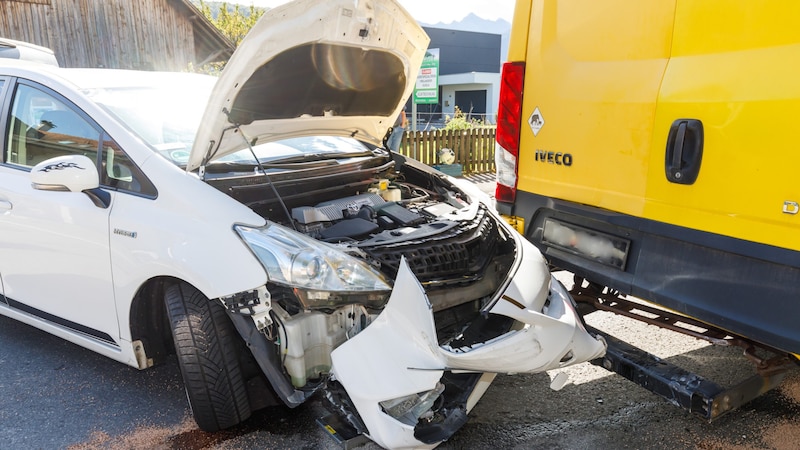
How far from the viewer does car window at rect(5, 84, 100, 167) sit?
3.00 meters

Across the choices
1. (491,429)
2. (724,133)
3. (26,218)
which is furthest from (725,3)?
(26,218)

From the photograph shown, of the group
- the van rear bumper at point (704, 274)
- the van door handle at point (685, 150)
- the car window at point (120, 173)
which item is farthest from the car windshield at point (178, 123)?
the van door handle at point (685, 150)

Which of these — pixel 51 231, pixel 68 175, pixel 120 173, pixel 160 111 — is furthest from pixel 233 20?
pixel 68 175

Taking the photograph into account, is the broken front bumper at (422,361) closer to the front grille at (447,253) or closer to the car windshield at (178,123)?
the front grille at (447,253)

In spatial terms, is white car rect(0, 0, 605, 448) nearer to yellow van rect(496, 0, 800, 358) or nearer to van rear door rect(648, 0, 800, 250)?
yellow van rect(496, 0, 800, 358)

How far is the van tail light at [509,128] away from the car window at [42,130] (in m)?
2.30

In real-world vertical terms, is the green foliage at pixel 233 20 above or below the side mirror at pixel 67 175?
above

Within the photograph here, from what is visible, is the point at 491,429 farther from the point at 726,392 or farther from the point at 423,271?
the point at 726,392

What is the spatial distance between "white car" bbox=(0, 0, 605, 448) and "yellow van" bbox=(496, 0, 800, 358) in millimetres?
389

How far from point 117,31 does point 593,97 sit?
13.1 m

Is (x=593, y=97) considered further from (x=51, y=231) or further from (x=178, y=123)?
(x=51, y=231)

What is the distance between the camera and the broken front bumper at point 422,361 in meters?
2.05

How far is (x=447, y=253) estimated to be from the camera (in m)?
2.63

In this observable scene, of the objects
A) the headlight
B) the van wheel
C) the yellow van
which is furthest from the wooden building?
the yellow van
